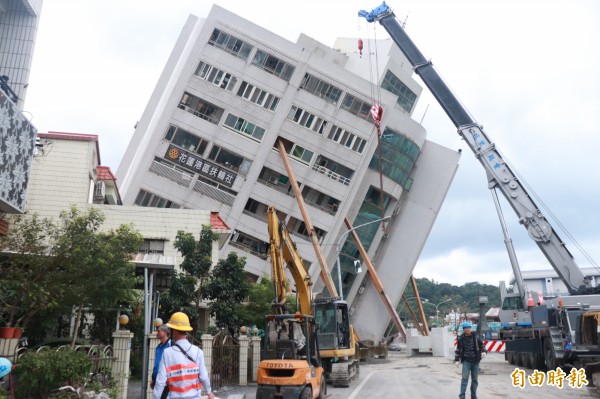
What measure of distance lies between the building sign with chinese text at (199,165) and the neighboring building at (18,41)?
11985mm

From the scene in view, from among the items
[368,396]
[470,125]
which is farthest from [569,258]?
[368,396]

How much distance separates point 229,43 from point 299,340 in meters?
26.2

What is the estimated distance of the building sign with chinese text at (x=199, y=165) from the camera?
32.2m

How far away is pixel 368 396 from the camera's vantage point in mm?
13008

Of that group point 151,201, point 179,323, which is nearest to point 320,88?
point 151,201

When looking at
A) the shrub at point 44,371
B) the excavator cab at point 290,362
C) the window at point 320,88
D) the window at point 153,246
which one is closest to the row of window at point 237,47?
the window at point 320,88

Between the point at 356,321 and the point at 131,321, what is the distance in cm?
2402

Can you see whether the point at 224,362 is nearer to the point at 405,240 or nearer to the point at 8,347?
the point at 8,347

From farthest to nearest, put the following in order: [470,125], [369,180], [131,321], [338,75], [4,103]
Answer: [369,180], [338,75], [470,125], [131,321], [4,103]

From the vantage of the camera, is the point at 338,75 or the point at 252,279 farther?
the point at 338,75

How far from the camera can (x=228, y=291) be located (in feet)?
63.0

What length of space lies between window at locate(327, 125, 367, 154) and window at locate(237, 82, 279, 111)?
4.54 meters

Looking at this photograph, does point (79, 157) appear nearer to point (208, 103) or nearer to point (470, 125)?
point (208, 103)

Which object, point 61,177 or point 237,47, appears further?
point 237,47
